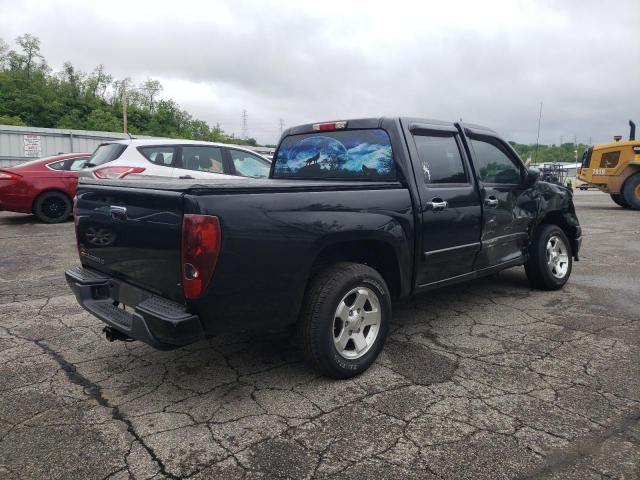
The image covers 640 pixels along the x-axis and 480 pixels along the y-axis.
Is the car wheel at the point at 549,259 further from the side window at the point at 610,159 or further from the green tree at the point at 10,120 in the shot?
the green tree at the point at 10,120

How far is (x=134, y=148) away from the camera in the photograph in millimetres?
7922

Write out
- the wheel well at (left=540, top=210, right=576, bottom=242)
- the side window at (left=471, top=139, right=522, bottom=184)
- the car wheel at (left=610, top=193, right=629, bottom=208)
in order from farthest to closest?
the car wheel at (left=610, top=193, right=629, bottom=208) → the wheel well at (left=540, top=210, right=576, bottom=242) → the side window at (left=471, top=139, right=522, bottom=184)

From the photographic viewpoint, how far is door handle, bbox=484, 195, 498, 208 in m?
4.30

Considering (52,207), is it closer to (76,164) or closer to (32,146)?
(76,164)

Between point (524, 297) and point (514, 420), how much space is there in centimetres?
273

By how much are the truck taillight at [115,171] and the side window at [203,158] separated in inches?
29.6

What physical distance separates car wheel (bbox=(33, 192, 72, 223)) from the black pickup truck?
7.17 meters

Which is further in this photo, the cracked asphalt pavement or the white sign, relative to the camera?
the white sign

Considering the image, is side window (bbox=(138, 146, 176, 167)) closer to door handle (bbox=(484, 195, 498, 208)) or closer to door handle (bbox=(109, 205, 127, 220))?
door handle (bbox=(109, 205, 127, 220))

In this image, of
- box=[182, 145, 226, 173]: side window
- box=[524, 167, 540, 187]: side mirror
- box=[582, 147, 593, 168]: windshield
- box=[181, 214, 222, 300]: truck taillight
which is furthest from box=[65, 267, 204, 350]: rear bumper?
box=[582, 147, 593, 168]: windshield

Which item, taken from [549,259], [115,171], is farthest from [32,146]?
[549,259]

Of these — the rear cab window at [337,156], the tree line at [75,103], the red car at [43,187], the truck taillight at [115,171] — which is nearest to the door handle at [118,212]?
the rear cab window at [337,156]

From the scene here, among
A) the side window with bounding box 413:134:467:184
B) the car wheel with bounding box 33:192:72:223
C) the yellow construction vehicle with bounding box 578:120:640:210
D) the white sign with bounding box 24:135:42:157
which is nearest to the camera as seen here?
the side window with bounding box 413:134:467:184

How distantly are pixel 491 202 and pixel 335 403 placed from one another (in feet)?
7.79
